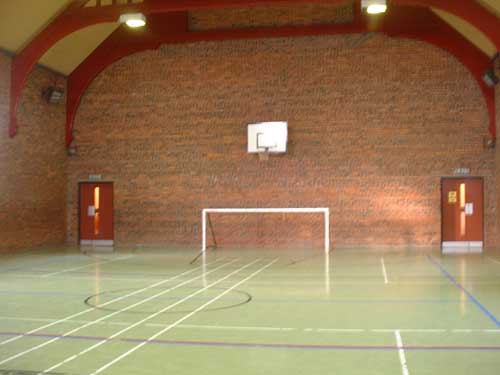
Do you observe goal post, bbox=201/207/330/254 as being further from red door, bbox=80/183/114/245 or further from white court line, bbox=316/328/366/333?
white court line, bbox=316/328/366/333

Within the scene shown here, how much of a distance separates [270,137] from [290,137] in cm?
71

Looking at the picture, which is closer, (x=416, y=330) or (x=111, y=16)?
(x=416, y=330)

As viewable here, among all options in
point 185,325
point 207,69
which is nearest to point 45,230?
point 207,69

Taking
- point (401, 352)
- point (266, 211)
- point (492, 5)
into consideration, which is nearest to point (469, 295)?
point (401, 352)

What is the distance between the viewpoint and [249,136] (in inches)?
696

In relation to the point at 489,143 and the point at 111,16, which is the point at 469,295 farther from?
the point at 111,16

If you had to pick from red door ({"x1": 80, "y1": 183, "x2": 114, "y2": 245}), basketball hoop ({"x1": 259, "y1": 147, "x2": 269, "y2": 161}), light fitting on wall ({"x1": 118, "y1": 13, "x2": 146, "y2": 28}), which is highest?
light fitting on wall ({"x1": 118, "y1": 13, "x2": 146, "y2": 28})

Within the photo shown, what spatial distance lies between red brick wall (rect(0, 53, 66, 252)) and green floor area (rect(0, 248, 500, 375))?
376cm

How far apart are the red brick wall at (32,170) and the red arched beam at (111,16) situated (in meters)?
0.30

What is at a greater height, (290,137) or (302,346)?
(290,137)

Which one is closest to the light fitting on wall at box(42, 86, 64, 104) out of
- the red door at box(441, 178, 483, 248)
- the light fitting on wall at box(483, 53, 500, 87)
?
the red door at box(441, 178, 483, 248)

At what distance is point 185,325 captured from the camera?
6.65 meters

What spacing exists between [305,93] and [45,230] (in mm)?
9122

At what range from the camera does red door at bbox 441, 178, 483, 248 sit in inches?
673
